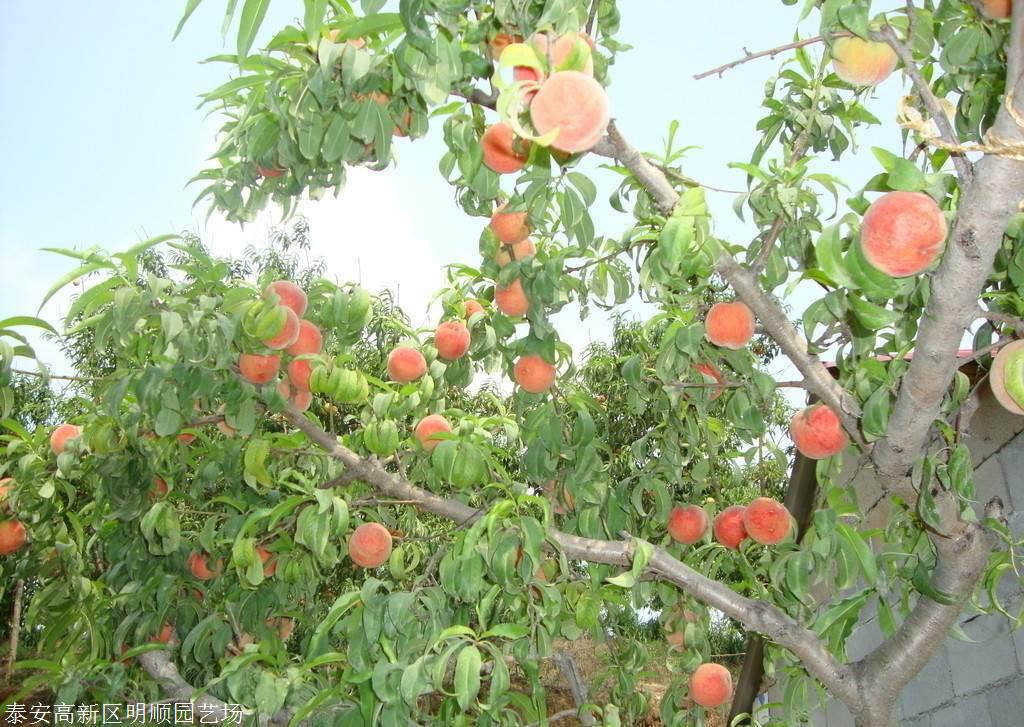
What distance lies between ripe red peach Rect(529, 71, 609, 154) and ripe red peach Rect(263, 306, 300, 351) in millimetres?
695

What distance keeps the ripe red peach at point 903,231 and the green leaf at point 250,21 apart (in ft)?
2.02

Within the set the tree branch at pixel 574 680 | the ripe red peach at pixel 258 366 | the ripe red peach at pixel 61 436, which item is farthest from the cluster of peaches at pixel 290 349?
the tree branch at pixel 574 680

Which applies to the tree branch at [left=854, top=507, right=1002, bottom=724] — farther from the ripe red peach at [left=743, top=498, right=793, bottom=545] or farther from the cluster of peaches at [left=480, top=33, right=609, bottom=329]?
the cluster of peaches at [left=480, top=33, right=609, bottom=329]

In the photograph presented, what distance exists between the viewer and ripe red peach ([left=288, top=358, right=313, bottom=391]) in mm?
1528

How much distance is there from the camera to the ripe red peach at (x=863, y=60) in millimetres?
967

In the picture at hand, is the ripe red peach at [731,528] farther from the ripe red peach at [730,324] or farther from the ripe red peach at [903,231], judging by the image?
the ripe red peach at [903,231]

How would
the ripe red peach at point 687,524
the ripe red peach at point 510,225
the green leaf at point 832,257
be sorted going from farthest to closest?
the ripe red peach at point 687,524
the ripe red peach at point 510,225
the green leaf at point 832,257

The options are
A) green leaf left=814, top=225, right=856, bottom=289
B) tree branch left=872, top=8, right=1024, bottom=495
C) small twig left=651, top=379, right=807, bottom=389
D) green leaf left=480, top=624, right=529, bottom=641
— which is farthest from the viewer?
small twig left=651, top=379, right=807, bottom=389

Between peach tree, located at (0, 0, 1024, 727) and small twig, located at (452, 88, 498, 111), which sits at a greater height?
small twig, located at (452, 88, 498, 111)

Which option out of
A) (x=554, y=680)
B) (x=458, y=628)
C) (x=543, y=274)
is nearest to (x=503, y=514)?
(x=458, y=628)

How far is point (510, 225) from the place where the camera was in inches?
52.6

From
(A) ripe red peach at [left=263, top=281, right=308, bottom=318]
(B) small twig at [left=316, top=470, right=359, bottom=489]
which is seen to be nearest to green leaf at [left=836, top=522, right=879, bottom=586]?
(B) small twig at [left=316, top=470, right=359, bottom=489]

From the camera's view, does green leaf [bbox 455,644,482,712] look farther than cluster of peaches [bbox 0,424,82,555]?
No

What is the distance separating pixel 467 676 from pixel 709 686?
0.95 metres
